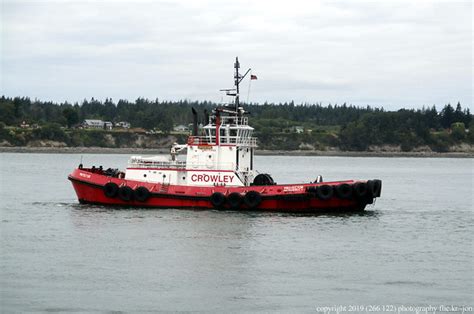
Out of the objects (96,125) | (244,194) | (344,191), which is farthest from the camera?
(96,125)

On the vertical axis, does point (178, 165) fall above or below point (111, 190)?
above

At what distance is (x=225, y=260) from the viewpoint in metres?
25.9

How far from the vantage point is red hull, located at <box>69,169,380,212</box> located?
35.3 metres

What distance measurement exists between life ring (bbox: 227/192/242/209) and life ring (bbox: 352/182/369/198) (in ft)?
14.8

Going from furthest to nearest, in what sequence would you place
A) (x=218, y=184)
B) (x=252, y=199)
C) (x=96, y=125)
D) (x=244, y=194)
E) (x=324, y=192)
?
(x=96, y=125) → (x=218, y=184) → (x=244, y=194) → (x=252, y=199) → (x=324, y=192)

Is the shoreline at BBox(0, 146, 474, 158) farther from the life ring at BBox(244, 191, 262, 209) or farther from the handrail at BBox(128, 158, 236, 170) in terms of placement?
the life ring at BBox(244, 191, 262, 209)

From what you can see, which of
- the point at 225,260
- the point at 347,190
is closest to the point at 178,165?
the point at 347,190

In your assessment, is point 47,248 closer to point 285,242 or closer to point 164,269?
point 164,269

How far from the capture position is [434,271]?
24.8 m

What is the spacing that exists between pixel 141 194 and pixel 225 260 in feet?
36.7

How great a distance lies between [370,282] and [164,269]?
5547mm

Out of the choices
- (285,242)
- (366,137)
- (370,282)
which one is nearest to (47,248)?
(285,242)

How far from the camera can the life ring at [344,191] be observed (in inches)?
1385

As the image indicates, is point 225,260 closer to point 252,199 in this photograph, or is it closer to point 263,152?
point 252,199
